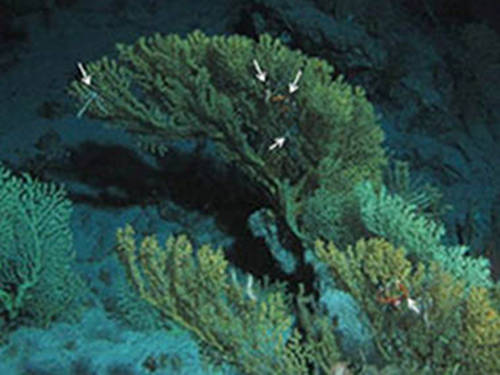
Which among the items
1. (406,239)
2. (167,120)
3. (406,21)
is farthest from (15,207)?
(406,21)

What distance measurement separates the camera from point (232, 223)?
5.55m

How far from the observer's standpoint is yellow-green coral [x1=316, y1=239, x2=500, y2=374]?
242cm

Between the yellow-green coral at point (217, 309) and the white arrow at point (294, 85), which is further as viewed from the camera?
the white arrow at point (294, 85)

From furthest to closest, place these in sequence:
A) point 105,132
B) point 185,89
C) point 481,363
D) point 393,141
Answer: point 393,141
point 105,132
point 185,89
point 481,363

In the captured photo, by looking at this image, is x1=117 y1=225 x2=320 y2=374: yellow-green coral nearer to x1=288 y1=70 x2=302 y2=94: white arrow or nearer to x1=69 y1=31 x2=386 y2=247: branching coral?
x1=69 y1=31 x2=386 y2=247: branching coral

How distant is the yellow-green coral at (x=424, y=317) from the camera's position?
2420 millimetres

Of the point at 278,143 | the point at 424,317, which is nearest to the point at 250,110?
the point at 278,143

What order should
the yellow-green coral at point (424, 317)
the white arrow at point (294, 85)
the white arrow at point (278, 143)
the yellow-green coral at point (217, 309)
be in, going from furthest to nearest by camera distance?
the white arrow at point (278, 143), the white arrow at point (294, 85), the yellow-green coral at point (217, 309), the yellow-green coral at point (424, 317)

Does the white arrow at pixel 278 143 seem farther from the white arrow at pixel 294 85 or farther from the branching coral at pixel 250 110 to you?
the white arrow at pixel 294 85

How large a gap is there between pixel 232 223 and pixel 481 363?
11.3 ft

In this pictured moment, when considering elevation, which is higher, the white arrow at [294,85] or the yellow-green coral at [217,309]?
the white arrow at [294,85]

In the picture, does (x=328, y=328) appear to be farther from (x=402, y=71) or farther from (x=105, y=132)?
(x=402, y=71)

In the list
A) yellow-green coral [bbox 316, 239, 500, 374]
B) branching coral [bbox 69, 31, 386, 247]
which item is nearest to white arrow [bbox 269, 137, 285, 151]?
branching coral [bbox 69, 31, 386, 247]

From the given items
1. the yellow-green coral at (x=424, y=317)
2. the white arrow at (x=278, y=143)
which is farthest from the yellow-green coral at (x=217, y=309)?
the white arrow at (x=278, y=143)
